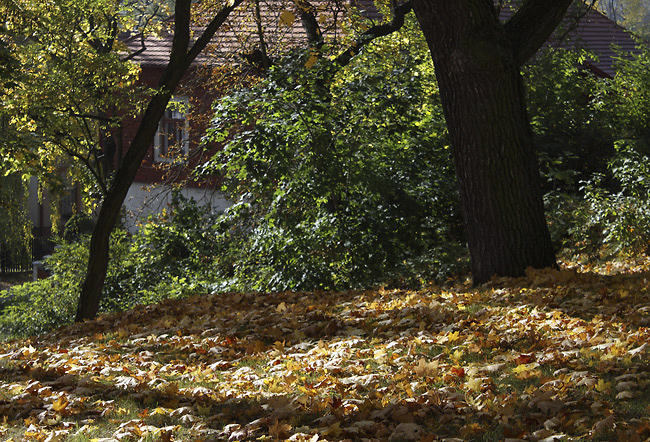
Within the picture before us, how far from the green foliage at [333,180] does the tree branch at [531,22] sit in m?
3.34

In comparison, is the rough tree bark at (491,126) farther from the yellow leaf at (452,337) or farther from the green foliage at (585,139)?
the green foliage at (585,139)

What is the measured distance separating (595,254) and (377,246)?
3.68 metres

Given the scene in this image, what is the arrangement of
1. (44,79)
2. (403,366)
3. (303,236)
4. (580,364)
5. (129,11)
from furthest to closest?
(129,11) → (44,79) → (303,236) → (403,366) → (580,364)

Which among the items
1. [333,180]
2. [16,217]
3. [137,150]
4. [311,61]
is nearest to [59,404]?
[311,61]

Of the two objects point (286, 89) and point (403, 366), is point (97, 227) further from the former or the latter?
point (403, 366)

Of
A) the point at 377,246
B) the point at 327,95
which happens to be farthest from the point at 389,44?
the point at 377,246

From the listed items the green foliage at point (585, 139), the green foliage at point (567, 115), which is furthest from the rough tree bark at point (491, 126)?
the green foliage at point (567, 115)

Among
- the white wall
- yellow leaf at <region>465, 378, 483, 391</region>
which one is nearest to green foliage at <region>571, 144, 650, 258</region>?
yellow leaf at <region>465, 378, 483, 391</region>

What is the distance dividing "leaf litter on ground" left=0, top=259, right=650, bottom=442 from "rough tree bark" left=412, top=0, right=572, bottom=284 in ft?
1.69

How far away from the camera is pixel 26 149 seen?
31.8 feet

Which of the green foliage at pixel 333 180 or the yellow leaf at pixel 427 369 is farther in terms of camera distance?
the green foliage at pixel 333 180

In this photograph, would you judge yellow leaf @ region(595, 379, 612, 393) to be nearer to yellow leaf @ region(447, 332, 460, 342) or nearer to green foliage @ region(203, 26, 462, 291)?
yellow leaf @ region(447, 332, 460, 342)

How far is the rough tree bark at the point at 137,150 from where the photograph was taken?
35.0ft

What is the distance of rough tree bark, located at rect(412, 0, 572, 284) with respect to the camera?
7.78 m
